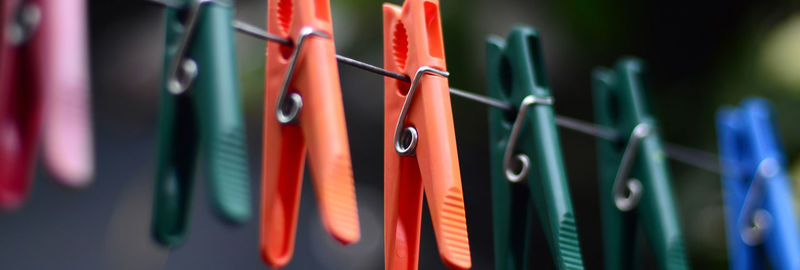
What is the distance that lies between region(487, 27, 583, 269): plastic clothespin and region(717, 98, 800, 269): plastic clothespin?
45cm

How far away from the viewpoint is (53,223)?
6.52ft

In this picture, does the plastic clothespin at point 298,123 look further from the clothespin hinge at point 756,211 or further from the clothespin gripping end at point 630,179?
the clothespin hinge at point 756,211

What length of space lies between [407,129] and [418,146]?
3 cm

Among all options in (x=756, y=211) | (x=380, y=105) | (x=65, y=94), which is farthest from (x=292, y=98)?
(x=380, y=105)

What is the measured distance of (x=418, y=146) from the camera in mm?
592

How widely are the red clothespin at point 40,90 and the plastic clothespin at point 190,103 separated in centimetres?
7

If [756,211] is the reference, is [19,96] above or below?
below

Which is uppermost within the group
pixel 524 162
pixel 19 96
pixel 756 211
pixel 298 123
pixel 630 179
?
pixel 756 211

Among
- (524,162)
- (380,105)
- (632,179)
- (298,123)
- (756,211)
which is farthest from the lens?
(380,105)

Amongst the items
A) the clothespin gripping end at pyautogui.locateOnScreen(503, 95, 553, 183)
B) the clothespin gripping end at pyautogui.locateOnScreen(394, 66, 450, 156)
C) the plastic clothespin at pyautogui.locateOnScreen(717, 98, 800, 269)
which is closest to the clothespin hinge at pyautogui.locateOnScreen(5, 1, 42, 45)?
the clothespin gripping end at pyautogui.locateOnScreen(394, 66, 450, 156)

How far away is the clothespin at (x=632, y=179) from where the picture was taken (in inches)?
31.8

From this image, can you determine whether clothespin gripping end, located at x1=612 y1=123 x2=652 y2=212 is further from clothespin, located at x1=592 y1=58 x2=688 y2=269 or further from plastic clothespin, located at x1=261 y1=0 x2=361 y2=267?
plastic clothespin, located at x1=261 y1=0 x2=361 y2=267

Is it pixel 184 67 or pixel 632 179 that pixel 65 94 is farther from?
pixel 632 179

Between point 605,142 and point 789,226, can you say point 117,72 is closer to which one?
point 605,142
